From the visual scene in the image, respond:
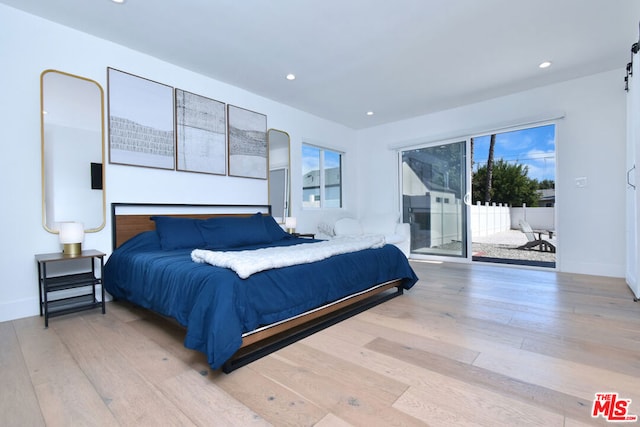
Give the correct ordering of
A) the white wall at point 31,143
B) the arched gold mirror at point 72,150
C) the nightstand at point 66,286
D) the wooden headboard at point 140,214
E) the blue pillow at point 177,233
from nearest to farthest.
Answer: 1. the nightstand at point 66,286
2. the white wall at point 31,143
3. the arched gold mirror at point 72,150
4. the blue pillow at point 177,233
5. the wooden headboard at point 140,214

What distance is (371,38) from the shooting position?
9.48 ft

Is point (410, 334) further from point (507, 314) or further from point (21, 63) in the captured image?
point (21, 63)

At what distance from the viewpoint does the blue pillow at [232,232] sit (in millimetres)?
3162

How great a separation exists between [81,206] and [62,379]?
179cm

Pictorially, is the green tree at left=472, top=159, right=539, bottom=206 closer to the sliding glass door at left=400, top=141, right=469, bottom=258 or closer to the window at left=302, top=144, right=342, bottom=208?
the sliding glass door at left=400, top=141, right=469, bottom=258

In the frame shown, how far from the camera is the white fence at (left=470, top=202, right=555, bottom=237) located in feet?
18.3

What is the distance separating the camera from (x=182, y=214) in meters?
3.47

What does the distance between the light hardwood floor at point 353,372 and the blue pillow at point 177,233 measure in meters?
0.67

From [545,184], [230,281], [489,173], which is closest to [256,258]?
[230,281]

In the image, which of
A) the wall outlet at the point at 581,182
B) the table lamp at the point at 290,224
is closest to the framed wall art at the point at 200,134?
the table lamp at the point at 290,224

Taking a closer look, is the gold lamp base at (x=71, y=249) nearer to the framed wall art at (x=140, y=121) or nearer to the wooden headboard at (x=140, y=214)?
the wooden headboard at (x=140, y=214)

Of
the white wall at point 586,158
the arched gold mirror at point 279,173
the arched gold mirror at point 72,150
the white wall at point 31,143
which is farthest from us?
the arched gold mirror at point 279,173

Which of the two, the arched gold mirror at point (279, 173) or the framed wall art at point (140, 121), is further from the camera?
the arched gold mirror at point (279, 173)

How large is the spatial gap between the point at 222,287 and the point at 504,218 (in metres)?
6.46
